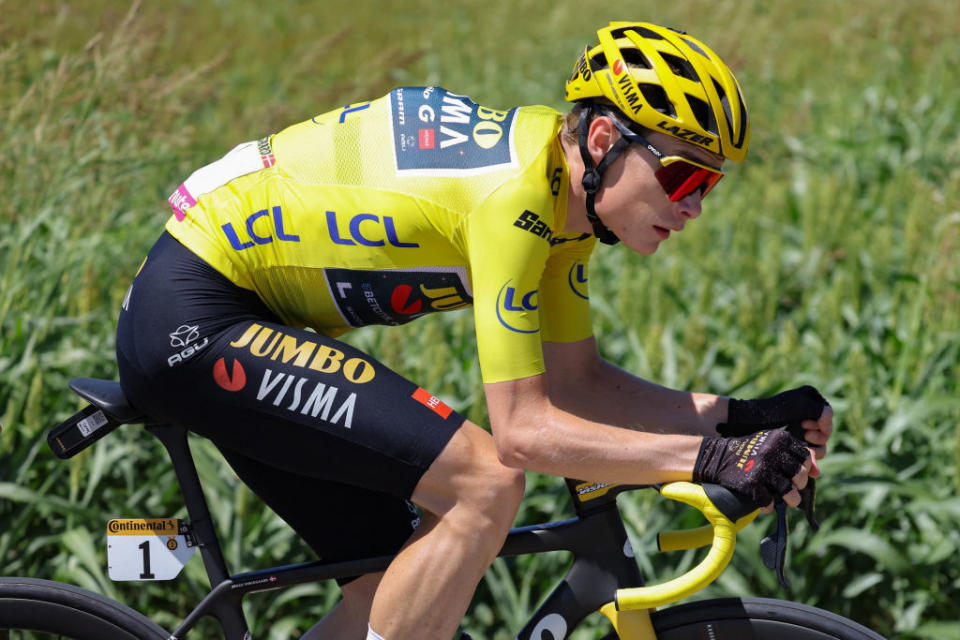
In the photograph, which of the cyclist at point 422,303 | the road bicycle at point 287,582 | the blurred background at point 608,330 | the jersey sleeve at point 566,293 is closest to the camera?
the cyclist at point 422,303

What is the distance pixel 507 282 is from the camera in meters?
2.21

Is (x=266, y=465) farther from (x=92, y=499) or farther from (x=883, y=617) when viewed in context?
(x=883, y=617)

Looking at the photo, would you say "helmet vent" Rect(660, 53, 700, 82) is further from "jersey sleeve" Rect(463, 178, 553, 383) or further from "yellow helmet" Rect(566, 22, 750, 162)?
"jersey sleeve" Rect(463, 178, 553, 383)

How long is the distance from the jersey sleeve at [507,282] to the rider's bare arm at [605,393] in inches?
22.5

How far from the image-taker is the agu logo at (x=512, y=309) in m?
2.20

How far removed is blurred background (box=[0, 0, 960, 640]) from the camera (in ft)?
11.8

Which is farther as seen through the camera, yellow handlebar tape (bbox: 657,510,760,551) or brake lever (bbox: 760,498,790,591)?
yellow handlebar tape (bbox: 657,510,760,551)

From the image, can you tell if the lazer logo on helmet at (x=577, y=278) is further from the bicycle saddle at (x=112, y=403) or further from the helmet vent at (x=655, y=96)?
the bicycle saddle at (x=112, y=403)

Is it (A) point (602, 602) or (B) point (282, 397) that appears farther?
(A) point (602, 602)

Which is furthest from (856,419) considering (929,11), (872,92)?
(929,11)

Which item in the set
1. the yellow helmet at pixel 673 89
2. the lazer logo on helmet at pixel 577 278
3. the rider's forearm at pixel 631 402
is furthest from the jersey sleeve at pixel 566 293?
the yellow helmet at pixel 673 89

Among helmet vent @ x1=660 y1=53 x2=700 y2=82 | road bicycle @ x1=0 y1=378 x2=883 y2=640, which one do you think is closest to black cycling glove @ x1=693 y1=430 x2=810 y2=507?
road bicycle @ x1=0 y1=378 x2=883 y2=640

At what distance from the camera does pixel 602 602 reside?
250 cm

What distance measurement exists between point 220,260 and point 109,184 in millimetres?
2427
